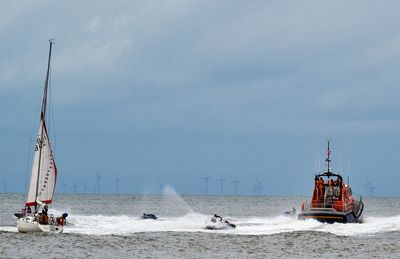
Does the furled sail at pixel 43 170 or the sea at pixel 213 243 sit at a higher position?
the furled sail at pixel 43 170

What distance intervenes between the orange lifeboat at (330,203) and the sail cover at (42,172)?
28278 millimetres

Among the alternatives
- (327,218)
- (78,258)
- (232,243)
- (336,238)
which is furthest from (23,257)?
(327,218)

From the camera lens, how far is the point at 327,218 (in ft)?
258

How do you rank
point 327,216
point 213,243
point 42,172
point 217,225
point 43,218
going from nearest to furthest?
point 213,243, point 43,218, point 42,172, point 327,216, point 217,225

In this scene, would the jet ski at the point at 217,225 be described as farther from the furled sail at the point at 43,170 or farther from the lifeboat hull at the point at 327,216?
the furled sail at the point at 43,170

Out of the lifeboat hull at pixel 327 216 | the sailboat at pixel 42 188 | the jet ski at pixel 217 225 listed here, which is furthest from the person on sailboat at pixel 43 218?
the lifeboat hull at pixel 327 216

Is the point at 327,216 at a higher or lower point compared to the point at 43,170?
lower

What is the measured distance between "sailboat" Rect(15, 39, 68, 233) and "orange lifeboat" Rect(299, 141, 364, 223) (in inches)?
1083

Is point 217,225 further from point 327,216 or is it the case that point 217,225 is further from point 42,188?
point 42,188

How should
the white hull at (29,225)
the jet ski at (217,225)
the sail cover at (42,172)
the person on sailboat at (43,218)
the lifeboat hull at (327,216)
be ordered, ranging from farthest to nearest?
the jet ski at (217,225), the lifeboat hull at (327,216), the sail cover at (42,172), the person on sailboat at (43,218), the white hull at (29,225)

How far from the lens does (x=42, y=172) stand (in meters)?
68.6

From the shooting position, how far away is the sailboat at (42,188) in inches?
2611

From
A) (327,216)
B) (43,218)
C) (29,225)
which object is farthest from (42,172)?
(327,216)

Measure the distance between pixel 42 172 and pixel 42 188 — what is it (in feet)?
4.87
